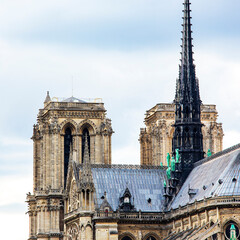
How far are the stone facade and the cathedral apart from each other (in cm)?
684

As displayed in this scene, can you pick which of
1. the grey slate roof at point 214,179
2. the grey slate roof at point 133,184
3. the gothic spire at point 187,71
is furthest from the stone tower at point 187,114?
the grey slate roof at point 133,184

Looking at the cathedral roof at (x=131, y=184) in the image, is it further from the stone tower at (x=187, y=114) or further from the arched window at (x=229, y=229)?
the arched window at (x=229, y=229)

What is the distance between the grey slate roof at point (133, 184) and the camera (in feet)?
467

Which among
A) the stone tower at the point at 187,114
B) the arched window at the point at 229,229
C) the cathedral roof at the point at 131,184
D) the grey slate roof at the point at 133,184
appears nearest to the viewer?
the arched window at the point at 229,229

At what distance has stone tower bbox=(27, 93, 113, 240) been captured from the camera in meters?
174

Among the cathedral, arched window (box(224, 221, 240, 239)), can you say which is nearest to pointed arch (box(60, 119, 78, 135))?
the cathedral

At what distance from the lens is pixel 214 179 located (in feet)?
439

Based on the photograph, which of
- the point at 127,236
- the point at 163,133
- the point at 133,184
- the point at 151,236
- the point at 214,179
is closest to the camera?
the point at 214,179

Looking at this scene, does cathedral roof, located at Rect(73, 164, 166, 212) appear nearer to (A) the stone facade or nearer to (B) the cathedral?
(B) the cathedral

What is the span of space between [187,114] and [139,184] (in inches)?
386

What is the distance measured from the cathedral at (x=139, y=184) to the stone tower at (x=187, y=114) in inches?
4.4

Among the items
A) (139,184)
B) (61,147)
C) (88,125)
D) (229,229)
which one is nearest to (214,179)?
(229,229)

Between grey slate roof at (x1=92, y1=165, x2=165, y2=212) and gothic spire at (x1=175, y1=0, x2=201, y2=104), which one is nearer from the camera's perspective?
grey slate roof at (x1=92, y1=165, x2=165, y2=212)

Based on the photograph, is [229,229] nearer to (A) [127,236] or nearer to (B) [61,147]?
(A) [127,236]
